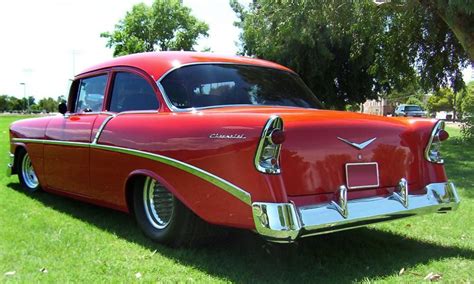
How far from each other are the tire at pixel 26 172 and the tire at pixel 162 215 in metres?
2.79

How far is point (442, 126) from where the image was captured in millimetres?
4449

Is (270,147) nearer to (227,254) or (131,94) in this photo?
(227,254)

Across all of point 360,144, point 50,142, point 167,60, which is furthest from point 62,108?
point 360,144

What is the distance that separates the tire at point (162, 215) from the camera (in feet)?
13.2

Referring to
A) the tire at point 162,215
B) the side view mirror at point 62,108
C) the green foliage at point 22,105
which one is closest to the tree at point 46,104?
the green foliage at point 22,105

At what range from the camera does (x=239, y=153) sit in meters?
3.46

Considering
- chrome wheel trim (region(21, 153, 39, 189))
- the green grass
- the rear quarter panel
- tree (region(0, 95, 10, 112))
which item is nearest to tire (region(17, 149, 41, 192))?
chrome wheel trim (region(21, 153, 39, 189))

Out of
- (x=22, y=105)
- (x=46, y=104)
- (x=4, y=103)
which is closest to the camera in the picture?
(x=4, y=103)

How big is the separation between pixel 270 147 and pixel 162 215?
4.83ft

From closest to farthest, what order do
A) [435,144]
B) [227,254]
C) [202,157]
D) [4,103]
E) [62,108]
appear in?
1. [202,157]
2. [227,254]
3. [435,144]
4. [62,108]
5. [4,103]

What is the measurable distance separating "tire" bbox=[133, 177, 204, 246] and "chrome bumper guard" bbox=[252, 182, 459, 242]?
2.85 feet

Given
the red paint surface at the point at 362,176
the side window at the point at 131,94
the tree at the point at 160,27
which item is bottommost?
the red paint surface at the point at 362,176

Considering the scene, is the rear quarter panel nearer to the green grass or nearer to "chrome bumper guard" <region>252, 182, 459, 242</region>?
"chrome bumper guard" <region>252, 182, 459, 242</region>

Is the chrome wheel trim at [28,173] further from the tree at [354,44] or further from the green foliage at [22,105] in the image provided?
the green foliage at [22,105]
